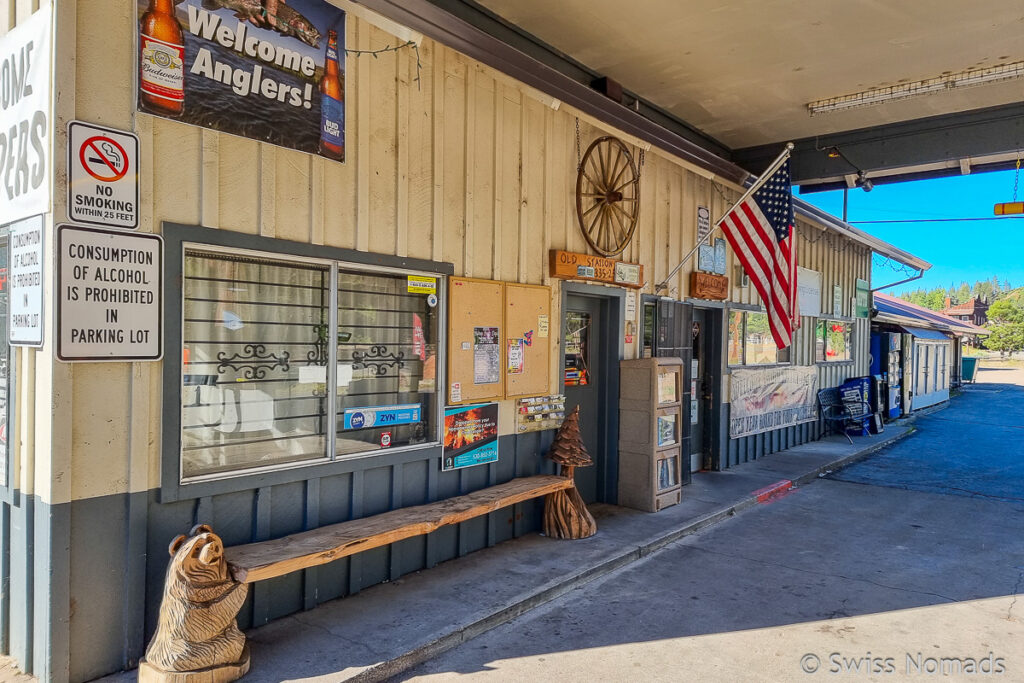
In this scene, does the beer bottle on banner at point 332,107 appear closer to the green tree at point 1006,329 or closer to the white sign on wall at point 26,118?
the white sign on wall at point 26,118

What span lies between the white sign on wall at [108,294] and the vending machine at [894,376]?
18.0 m

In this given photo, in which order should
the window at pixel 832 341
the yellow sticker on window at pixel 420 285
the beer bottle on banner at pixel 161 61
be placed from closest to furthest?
the beer bottle on banner at pixel 161 61 < the yellow sticker on window at pixel 420 285 < the window at pixel 832 341

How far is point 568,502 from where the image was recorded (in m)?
6.59

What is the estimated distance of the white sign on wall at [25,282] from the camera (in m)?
3.65

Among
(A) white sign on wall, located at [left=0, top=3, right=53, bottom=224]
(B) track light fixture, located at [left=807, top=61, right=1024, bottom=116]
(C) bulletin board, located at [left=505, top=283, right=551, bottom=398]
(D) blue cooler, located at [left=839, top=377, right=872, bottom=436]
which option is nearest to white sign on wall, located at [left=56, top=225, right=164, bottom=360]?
(A) white sign on wall, located at [left=0, top=3, right=53, bottom=224]

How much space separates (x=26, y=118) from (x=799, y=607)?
20.0 feet

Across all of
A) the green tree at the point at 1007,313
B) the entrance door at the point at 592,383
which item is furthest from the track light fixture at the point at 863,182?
the green tree at the point at 1007,313

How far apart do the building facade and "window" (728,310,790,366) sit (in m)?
3.27

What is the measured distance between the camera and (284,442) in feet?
15.4

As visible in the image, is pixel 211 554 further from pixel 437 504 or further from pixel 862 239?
pixel 862 239

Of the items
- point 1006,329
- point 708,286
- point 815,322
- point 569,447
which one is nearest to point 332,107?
point 569,447

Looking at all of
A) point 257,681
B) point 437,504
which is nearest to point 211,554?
point 257,681

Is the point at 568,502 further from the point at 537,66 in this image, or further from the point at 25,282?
the point at 25,282

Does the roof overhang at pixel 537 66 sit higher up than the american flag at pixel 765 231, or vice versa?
the roof overhang at pixel 537 66
